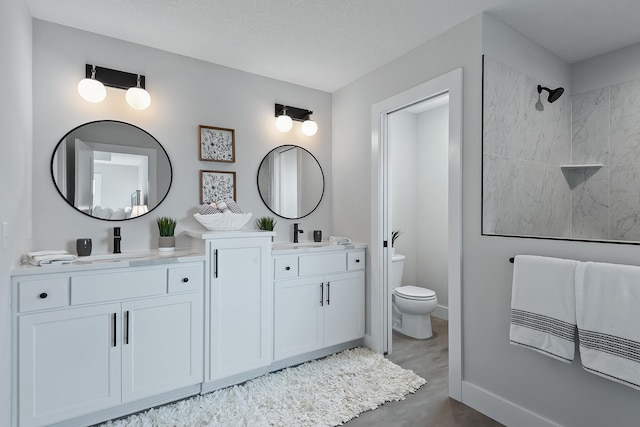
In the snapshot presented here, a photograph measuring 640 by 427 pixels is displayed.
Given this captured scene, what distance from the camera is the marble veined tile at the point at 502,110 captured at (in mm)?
2094

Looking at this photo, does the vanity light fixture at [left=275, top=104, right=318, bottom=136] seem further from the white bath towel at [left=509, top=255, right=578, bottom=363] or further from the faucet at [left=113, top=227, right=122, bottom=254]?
the white bath towel at [left=509, top=255, right=578, bottom=363]

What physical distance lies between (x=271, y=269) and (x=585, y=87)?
3052 mm

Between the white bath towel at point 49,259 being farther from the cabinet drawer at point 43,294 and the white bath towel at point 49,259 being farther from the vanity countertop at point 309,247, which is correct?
the vanity countertop at point 309,247

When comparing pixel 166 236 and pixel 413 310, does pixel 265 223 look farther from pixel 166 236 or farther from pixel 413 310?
pixel 413 310

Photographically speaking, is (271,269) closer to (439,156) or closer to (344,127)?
(344,127)

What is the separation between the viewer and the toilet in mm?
3168

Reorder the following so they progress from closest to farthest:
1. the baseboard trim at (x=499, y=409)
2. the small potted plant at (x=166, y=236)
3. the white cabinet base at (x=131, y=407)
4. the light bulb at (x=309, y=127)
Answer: the baseboard trim at (x=499, y=409) → the white cabinet base at (x=131, y=407) → the small potted plant at (x=166, y=236) → the light bulb at (x=309, y=127)

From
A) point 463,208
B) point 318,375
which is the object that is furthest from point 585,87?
point 318,375

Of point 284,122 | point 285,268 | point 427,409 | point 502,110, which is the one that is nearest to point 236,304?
point 285,268

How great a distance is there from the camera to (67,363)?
183 cm

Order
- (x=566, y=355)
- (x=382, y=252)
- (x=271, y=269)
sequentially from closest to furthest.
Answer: (x=566, y=355)
(x=271, y=269)
(x=382, y=252)

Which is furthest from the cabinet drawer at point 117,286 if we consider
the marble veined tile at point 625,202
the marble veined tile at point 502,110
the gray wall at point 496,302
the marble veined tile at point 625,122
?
the marble veined tile at point 625,122

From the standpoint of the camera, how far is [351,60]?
2762 mm

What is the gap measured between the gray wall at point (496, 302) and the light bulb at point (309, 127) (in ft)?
2.63
